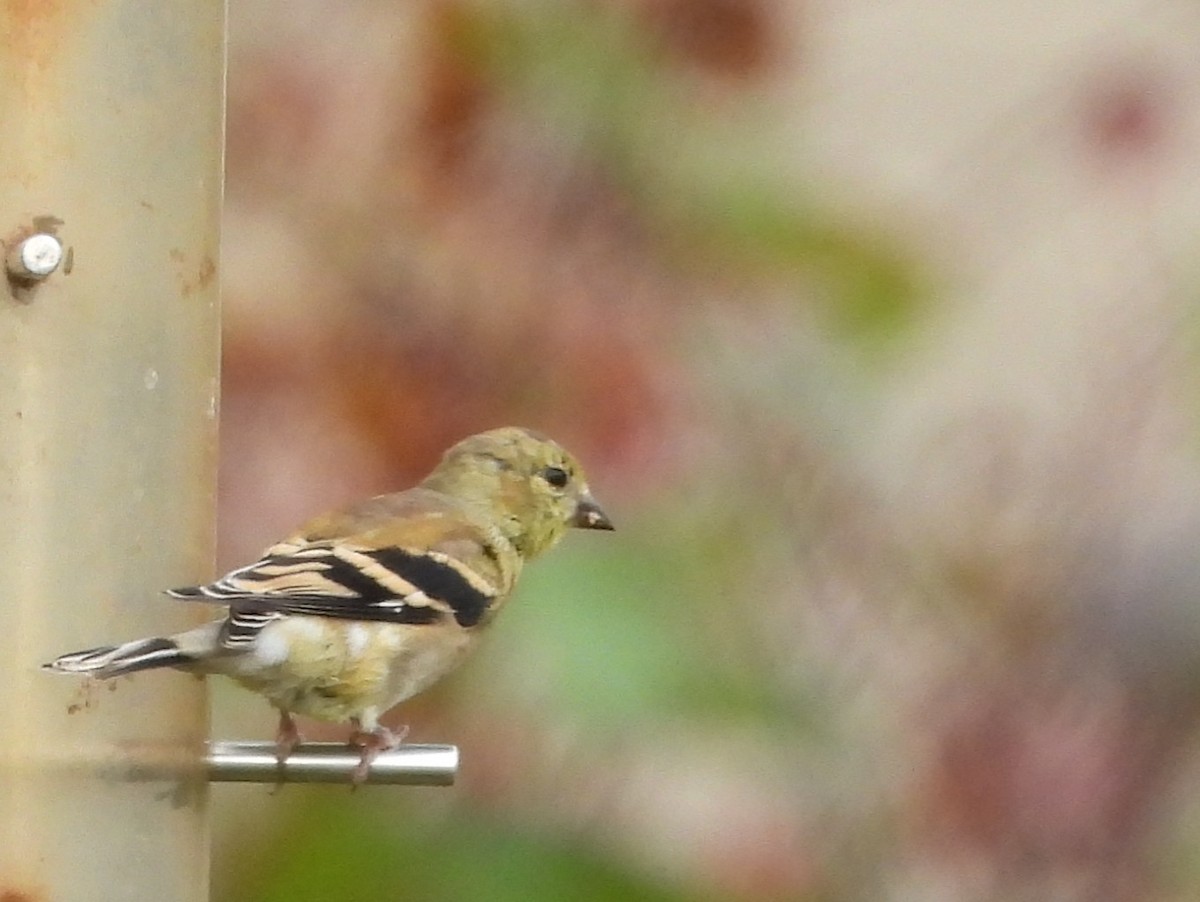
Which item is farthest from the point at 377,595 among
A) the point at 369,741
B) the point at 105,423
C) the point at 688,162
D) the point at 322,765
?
the point at 688,162

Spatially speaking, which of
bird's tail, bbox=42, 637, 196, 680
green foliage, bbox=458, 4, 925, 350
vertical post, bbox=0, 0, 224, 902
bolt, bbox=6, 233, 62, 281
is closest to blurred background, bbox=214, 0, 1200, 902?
green foliage, bbox=458, 4, 925, 350

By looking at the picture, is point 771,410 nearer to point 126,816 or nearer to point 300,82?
point 300,82

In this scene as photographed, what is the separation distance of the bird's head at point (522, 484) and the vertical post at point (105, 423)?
63 cm

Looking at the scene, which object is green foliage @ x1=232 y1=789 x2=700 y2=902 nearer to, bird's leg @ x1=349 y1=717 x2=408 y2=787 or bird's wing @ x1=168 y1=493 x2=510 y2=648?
bird's leg @ x1=349 y1=717 x2=408 y2=787

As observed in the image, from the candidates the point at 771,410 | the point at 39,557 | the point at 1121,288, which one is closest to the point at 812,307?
the point at 771,410

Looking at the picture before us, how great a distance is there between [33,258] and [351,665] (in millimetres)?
601

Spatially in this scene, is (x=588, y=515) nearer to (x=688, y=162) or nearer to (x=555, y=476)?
(x=555, y=476)

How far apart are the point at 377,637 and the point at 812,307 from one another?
23.7 inches

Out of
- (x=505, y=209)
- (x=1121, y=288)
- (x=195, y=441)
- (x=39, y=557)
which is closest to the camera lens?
(x=39, y=557)

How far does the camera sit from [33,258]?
1.97 m

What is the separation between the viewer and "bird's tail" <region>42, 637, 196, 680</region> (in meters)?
1.76

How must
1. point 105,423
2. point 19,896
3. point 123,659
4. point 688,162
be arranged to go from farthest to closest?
point 688,162 < point 105,423 < point 19,896 < point 123,659

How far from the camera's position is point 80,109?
2018 mm

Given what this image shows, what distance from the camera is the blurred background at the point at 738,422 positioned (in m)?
2.35
